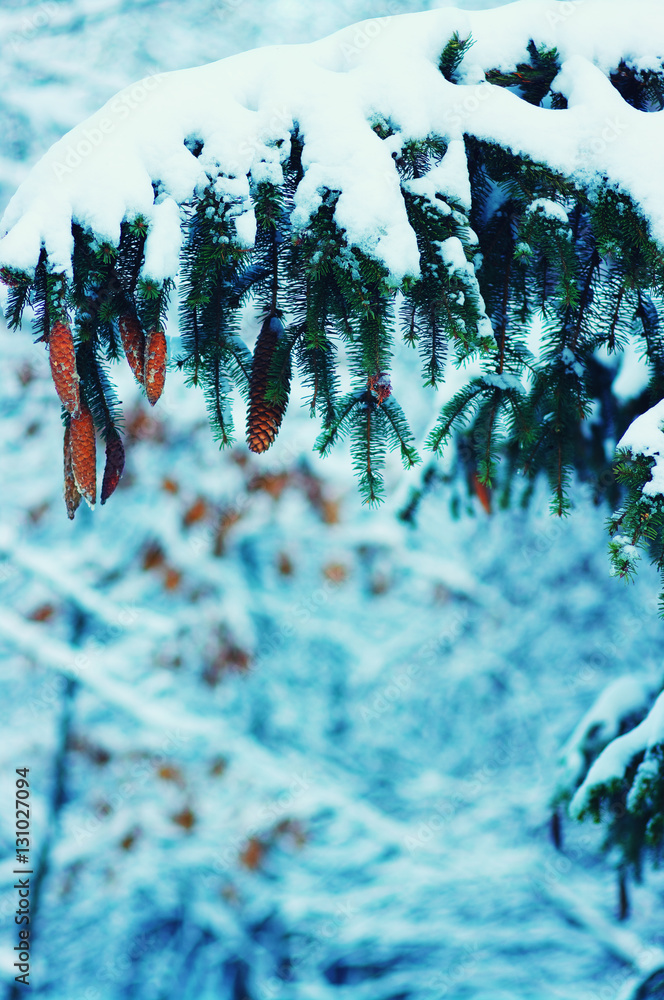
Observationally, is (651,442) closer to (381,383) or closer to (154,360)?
(381,383)

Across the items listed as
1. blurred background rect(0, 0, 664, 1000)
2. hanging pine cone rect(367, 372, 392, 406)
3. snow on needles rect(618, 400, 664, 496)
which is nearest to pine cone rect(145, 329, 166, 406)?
hanging pine cone rect(367, 372, 392, 406)

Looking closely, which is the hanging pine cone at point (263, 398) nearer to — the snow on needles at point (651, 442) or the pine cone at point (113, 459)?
the pine cone at point (113, 459)

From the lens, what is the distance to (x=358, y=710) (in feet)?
14.7

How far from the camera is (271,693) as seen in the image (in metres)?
4.46

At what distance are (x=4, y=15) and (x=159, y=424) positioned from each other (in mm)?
2941

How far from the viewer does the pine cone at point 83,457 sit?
122 cm

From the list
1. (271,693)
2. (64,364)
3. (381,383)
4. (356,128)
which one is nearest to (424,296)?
(381,383)

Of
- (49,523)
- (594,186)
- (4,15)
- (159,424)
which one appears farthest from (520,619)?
(4,15)

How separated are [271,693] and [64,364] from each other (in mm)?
3685

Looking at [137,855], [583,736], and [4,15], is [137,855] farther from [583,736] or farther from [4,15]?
[4,15]

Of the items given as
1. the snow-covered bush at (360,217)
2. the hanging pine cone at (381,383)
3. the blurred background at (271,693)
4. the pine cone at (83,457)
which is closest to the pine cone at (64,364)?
the snow-covered bush at (360,217)

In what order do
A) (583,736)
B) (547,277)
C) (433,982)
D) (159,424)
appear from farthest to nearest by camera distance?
1. (159,424)
2. (433,982)
3. (583,736)
4. (547,277)

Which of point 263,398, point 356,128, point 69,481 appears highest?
point 356,128

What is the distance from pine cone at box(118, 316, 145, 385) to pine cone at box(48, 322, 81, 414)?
0.11 metres
